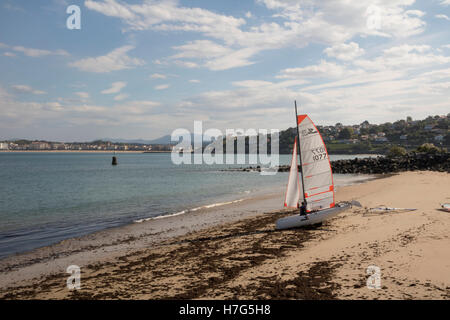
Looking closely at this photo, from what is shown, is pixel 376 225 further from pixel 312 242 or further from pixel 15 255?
pixel 15 255

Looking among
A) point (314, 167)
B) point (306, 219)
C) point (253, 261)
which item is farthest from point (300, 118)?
point (253, 261)

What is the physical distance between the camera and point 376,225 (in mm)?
16375

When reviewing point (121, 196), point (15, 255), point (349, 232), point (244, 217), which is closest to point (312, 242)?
point (349, 232)

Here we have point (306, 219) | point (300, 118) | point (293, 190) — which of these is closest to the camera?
point (300, 118)

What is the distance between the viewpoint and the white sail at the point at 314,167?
17.2m

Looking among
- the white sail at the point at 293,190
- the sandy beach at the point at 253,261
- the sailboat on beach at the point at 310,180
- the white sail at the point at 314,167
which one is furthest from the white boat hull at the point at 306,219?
the white sail at the point at 293,190

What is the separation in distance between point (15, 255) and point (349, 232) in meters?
17.1

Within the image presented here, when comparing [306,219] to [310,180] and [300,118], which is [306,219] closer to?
[310,180]

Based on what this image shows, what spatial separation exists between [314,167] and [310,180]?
777mm

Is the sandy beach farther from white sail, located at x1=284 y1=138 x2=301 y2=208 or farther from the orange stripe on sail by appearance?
the orange stripe on sail

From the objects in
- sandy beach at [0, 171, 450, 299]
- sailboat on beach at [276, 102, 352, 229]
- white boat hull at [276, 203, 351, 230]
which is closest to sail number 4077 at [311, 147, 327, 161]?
sailboat on beach at [276, 102, 352, 229]

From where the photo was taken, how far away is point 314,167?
17.5 metres

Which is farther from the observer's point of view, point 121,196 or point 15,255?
point 121,196
